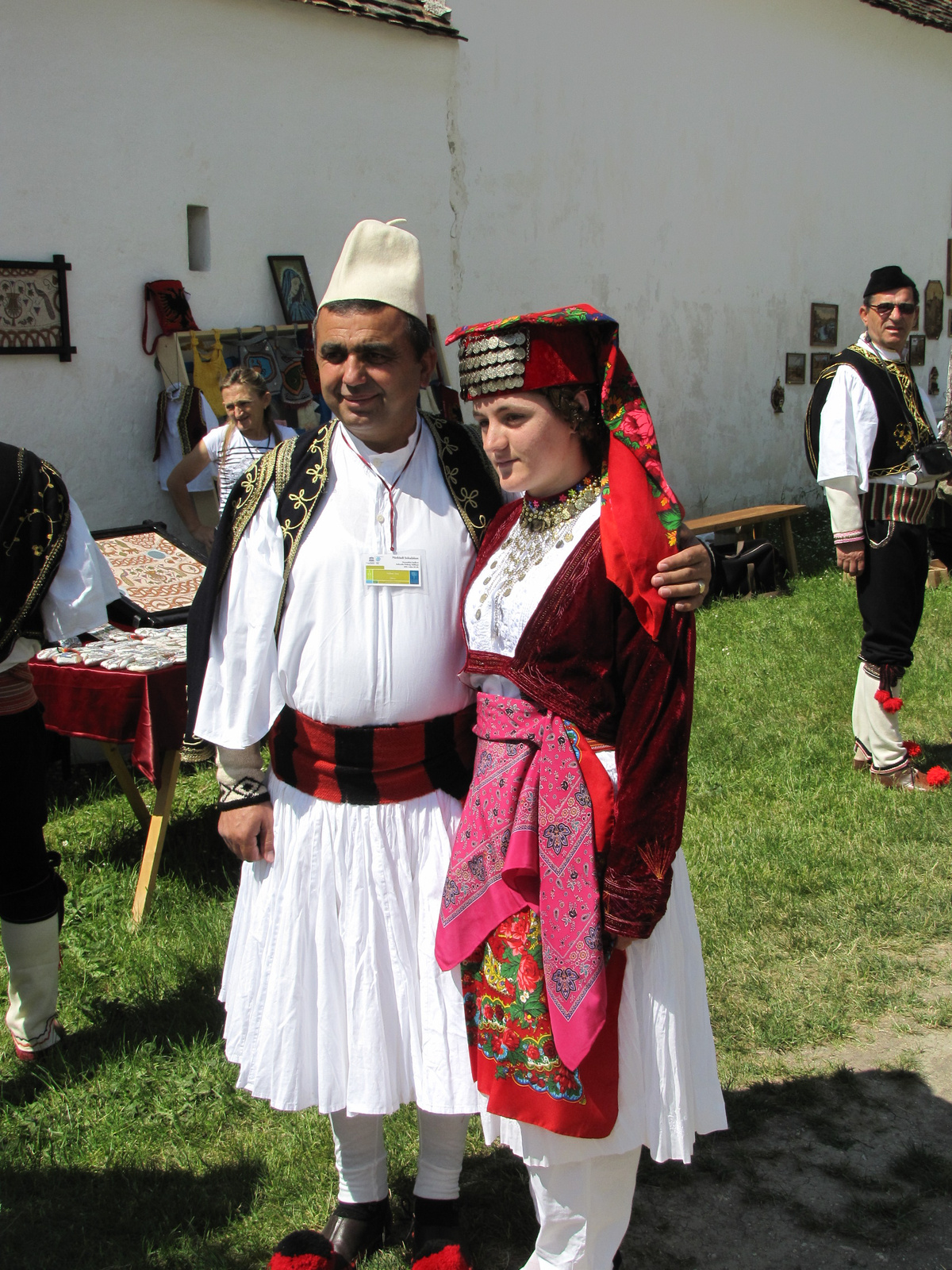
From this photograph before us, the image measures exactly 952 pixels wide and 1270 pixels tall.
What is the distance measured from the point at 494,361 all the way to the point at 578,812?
0.80 m

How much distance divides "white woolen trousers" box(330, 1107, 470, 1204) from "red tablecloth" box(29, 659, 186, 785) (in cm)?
190

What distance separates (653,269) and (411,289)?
9.16m

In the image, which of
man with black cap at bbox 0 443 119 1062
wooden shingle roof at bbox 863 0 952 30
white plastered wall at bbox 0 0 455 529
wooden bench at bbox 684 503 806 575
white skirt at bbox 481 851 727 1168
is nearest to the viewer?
white skirt at bbox 481 851 727 1168

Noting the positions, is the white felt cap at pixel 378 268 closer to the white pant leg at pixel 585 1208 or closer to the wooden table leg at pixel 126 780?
the white pant leg at pixel 585 1208

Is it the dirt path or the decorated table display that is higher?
the decorated table display

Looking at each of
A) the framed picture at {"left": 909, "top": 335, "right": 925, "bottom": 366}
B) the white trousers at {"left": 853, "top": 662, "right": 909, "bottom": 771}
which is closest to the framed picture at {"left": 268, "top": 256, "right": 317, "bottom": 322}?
the white trousers at {"left": 853, "top": 662, "right": 909, "bottom": 771}

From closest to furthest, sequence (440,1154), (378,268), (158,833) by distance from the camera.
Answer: (378,268), (440,1154), (158,833)

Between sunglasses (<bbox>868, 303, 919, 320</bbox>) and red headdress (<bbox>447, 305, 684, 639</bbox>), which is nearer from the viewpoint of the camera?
red headdress (<bbox>447, 305, 684, 639</bbox>)

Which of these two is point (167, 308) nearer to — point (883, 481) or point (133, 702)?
point (133, 702)

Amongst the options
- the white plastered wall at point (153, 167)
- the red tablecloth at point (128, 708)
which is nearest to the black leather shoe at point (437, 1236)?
the red tablecloth at point (128, 708)

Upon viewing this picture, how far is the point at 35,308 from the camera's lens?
20.5 feet

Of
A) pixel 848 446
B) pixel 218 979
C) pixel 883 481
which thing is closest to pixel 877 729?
pixel 883 481

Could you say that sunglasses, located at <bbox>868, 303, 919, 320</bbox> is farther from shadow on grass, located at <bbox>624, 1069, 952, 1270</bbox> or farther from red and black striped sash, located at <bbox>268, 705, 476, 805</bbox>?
red and black striped sash, located at <bbox>268, 705, 476, 805</bbox>

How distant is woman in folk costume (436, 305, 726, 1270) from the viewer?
1.97 metres
